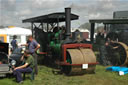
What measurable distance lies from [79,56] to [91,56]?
48cm

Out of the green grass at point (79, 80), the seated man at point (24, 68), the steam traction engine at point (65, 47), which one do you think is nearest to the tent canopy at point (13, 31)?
the steam traction engine at point (65, 47)

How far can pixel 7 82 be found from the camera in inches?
235

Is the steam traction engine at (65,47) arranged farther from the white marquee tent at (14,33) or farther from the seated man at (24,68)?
the white marquee tent at (14,33)

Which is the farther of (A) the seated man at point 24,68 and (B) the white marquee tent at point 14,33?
(B) the white marquee tent at point 14,33

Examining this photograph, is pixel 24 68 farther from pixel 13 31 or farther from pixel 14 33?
pixel 13 31

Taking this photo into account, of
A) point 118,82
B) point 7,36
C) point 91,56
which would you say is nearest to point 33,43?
point 91,56

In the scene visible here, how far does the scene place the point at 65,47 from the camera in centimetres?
695

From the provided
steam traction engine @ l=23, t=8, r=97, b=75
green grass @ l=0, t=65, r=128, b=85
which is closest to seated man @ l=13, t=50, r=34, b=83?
green grass @ l=0, t=65, r=128, b=85

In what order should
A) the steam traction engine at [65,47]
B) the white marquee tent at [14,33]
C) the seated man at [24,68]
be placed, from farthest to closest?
the white marquee tent at [14,33] → the steam traction engine at [65,47] → the seated man at [24,68]

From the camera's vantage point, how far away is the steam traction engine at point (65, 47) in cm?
661

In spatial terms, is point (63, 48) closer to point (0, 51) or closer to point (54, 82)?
point (54, 82)

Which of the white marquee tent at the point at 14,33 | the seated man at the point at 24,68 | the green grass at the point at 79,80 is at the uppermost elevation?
the white marquee tent at the point at 14,33

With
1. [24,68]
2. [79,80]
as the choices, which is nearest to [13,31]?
[24,68]

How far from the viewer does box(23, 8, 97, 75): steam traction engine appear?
6.61 m
